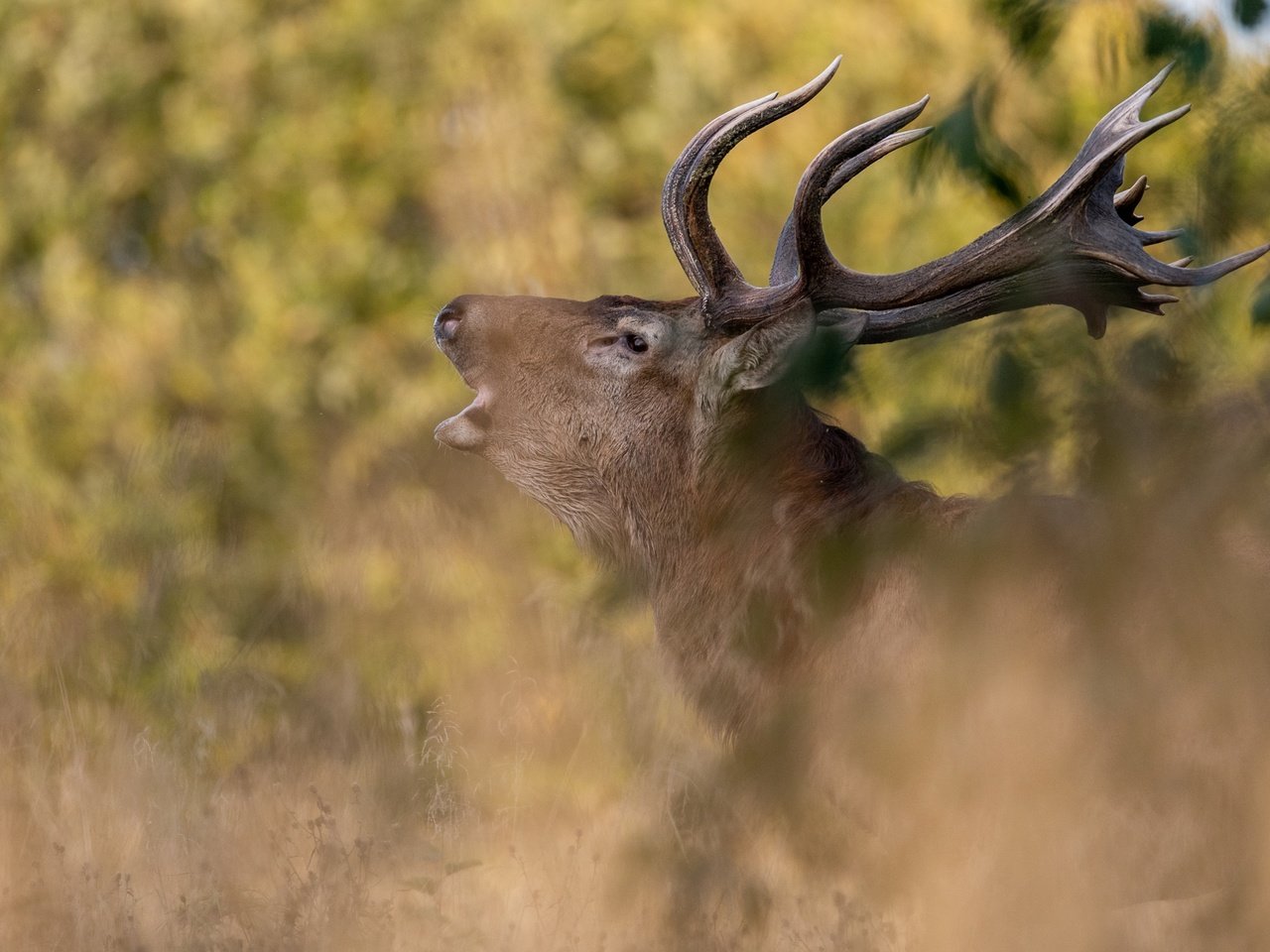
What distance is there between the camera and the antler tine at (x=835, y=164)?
376cm

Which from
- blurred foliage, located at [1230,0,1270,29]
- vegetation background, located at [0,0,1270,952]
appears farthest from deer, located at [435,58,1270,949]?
blurred foliage, located at [1230,0,1270,29]

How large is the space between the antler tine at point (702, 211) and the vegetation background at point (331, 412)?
2.66ft

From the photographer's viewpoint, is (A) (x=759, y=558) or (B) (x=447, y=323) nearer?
(A) (x=759, y=558)

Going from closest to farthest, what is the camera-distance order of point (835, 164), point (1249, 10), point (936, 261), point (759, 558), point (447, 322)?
point (1249, 10) → point (835, 164) → point (936, 261) → point (759, 558) → point (447, 322)

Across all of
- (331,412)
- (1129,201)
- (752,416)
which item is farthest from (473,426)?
(331,412)

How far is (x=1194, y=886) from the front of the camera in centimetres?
357

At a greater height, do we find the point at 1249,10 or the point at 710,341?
the point at 1249,10

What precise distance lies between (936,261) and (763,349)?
1.63ft

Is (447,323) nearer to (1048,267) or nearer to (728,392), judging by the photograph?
(728,392)

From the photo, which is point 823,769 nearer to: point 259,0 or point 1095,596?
point 1095,596

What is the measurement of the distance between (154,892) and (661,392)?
2024 mm

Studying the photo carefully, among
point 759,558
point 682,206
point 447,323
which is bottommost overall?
point 759,558

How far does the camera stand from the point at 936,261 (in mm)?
4184

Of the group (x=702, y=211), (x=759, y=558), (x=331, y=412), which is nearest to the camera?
(x=759, y=558)
